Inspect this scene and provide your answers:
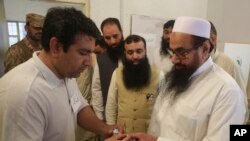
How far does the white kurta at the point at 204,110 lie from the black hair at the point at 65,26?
2.40 ft

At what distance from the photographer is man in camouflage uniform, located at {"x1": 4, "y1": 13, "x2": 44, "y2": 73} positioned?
220 cm

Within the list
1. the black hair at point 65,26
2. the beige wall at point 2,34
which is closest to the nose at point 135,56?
the black hair at point 65,26

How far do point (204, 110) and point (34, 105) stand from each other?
91 cm

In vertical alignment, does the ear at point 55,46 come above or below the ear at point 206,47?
above

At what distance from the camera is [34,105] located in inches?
42.4

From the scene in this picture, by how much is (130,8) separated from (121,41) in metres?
1.22

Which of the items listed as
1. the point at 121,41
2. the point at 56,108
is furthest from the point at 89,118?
the point at 121,41

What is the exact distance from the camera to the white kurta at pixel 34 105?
103 cm

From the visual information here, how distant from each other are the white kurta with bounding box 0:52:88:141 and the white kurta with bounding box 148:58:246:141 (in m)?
0.60

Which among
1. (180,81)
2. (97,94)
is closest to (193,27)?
(180,81)

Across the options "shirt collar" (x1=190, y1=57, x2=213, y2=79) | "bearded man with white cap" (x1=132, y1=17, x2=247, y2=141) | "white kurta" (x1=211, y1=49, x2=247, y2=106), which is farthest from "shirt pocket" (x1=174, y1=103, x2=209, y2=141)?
"white kurta" (x1=211, y1=49, x2=247, y2=106)

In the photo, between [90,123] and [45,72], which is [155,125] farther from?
[45,72]

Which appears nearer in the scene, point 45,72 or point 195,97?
point 45,72

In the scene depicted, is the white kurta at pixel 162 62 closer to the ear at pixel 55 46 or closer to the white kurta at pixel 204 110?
the white kurta at pixel 204 110
